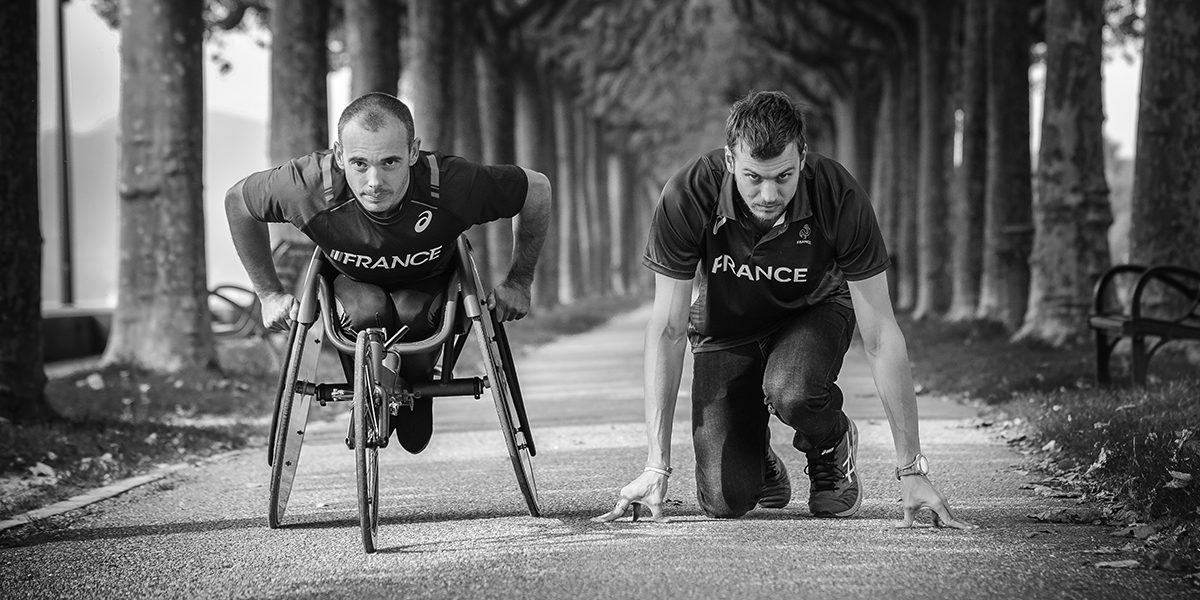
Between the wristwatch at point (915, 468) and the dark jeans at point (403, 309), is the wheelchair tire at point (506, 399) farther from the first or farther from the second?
the wristwatch at point (915, 468)

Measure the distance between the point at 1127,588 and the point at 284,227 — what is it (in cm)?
1177

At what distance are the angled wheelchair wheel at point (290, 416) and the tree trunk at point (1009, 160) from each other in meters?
13.3

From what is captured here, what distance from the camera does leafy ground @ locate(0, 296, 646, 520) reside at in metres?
7.71

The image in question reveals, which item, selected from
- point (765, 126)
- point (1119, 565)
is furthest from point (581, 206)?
point (1119, 565)

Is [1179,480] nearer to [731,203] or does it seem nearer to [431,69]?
[731,203]

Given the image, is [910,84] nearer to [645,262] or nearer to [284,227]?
[284,227]

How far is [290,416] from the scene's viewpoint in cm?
583

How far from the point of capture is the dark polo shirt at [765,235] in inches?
217

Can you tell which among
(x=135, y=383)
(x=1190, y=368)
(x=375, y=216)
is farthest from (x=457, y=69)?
(x=375, y=216)

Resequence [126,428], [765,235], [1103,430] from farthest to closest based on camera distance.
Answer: [126,428] → [1103,430] → [765,235]

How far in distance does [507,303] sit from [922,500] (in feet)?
5.89

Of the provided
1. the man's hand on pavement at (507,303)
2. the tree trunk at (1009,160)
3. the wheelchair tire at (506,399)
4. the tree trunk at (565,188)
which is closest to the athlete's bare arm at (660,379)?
the wheelchair tire at (506,399)

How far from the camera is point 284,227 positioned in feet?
50.0

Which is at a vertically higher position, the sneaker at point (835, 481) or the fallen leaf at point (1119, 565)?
the sneaker at point (835, 481)
